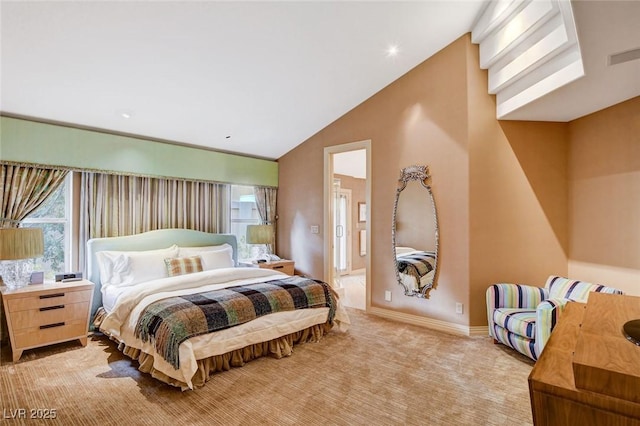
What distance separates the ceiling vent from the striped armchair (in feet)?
6.19

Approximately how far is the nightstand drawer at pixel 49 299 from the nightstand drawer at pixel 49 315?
0.04 m

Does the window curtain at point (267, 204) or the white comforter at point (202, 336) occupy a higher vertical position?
the window curtain at point (267, 204)

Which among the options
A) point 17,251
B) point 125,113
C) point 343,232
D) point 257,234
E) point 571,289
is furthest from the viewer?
point 343,232

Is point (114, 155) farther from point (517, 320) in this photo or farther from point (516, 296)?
point (516, 296)

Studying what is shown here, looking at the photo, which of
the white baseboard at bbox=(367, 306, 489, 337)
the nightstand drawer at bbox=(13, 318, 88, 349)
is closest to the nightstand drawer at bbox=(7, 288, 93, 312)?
the nightstand drawer at bbox=(13, 318, 88, 349)

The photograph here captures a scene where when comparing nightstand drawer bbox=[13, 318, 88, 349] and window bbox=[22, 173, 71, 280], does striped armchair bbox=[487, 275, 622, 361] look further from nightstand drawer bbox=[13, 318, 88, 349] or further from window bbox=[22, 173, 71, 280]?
window bbox=[22, 173, 71, 280]

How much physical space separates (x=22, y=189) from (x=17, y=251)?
2.32 ft

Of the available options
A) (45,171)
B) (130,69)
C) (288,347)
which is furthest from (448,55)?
(45,171)

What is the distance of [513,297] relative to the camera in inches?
140

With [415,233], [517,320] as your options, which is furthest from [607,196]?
[415,233]

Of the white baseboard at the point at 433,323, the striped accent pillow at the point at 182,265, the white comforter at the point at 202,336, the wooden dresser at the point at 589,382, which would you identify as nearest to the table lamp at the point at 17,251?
the white comforter at the point at 202,336

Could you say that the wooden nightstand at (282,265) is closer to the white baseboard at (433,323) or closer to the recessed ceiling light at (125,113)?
the white baseboard at (433,323)

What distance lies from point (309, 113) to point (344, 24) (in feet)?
5.07

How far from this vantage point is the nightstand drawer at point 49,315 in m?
3.07
